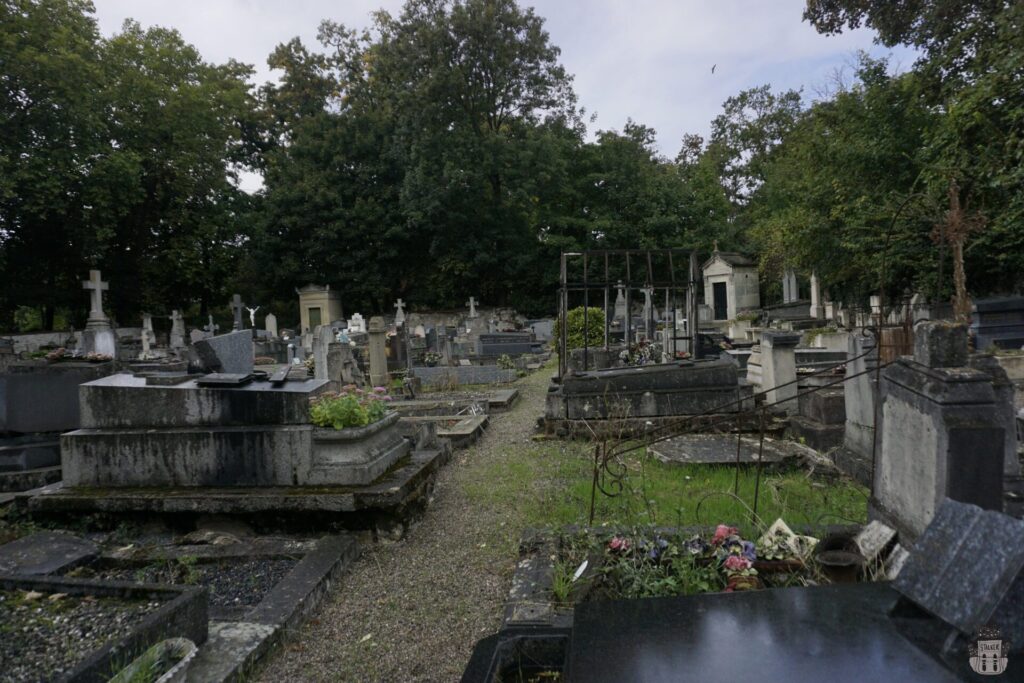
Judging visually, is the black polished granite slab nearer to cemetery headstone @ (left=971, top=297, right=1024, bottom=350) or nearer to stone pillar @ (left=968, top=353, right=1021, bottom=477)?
stone pillar @ (left=968, top=353, right=1021, bottom=477)

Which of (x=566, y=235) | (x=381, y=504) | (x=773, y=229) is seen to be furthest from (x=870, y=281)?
(x=381, y=504)

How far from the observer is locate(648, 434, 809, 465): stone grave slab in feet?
19.8

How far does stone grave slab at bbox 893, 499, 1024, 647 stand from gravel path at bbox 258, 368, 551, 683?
6.46ft

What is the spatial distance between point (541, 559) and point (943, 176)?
513 inches

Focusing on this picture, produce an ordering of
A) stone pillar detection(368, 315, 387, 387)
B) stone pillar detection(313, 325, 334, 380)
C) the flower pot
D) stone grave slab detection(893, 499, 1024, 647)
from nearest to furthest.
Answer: stone grave slab detection(893, 499, 1024, 647) → the flower pot → stone pillar detection(313, 325, 334, 380) → stone pillar detection(368, 315, 387, 387)

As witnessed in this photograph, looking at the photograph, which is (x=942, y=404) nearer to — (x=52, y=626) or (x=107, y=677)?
(x=107, y=677)

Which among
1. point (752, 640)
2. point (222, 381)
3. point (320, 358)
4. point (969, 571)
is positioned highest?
point (222, 381)

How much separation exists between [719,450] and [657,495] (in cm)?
178

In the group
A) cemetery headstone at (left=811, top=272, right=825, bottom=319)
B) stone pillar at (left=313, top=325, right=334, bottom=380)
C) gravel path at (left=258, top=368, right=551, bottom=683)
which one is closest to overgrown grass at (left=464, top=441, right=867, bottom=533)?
gravel path at (left=258, top=368, right=551, bottom=683)

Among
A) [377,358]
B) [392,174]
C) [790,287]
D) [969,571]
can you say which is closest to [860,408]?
[969,571]

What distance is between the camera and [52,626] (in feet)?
9.37

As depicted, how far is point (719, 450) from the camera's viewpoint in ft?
21.3

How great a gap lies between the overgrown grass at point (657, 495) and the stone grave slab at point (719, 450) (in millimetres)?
113

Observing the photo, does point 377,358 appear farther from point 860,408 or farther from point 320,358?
point 860,408
